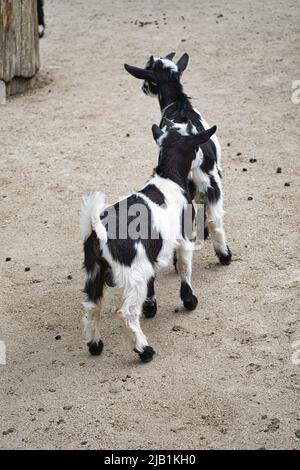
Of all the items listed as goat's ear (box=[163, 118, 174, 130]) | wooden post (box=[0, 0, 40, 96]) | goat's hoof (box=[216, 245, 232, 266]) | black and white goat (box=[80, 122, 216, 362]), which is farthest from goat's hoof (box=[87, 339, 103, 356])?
wooden post (box=[0, 0, 40, 96])

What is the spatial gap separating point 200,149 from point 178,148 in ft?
1.13

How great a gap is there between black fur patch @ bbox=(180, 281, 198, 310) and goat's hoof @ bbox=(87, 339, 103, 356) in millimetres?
654

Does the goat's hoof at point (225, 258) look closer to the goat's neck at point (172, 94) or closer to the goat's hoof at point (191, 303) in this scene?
the goat's hoof at point (191, 303)

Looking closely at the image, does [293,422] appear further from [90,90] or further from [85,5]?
[85,5]

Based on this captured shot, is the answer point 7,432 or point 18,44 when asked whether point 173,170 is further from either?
point 18,44

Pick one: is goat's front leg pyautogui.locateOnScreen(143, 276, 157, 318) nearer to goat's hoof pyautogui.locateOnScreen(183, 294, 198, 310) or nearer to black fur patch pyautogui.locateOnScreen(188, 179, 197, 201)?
goat's hoof pyautogui.locateOnScreen(183, 294, 198, 310)

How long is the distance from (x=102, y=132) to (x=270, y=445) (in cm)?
464

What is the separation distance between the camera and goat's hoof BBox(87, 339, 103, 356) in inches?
193

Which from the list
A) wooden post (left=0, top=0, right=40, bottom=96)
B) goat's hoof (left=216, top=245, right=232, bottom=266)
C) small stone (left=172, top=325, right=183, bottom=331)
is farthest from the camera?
wooden post (left=0, top=0, right=40, bottom=96)

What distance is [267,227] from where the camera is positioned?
623cm

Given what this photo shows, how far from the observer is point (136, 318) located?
471 centimetres

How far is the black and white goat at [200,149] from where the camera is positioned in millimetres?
5641

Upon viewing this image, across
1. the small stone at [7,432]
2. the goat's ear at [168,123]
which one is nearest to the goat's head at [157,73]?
the goat's ear at [168,123]
